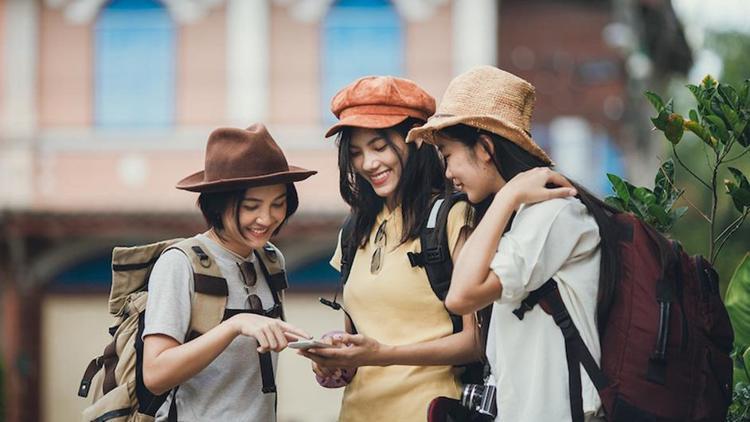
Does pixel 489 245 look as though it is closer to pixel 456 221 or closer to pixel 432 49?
pixel 456 221

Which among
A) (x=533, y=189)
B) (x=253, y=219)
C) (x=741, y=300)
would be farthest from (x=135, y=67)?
(x=533, y=189)

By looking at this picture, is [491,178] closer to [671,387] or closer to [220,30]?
[671,387]

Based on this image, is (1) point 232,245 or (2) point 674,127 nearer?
(1) point 232,245

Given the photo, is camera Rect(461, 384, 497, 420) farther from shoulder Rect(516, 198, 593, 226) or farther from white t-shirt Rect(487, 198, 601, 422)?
shoulder Rect(516, 198, 593, 226)

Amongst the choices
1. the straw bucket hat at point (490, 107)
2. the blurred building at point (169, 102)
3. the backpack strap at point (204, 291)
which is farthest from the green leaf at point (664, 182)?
the blurred building at point (169, 102)

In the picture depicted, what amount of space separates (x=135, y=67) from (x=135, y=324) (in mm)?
10984

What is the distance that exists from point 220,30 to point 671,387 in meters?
11.8

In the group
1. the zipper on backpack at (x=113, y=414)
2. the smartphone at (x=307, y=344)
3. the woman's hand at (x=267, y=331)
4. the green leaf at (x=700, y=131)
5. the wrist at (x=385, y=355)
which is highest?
the green leaf at (x=700, y=131)

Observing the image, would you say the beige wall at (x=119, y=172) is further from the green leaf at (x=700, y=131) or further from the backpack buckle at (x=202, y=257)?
the backpack buckle at (x=202, y=257)

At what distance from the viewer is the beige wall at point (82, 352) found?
1441cm

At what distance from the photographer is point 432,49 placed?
1430cm

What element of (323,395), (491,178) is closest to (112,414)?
(491,178)

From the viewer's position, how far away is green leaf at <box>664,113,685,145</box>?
398 cm

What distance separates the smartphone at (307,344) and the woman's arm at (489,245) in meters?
0.42
